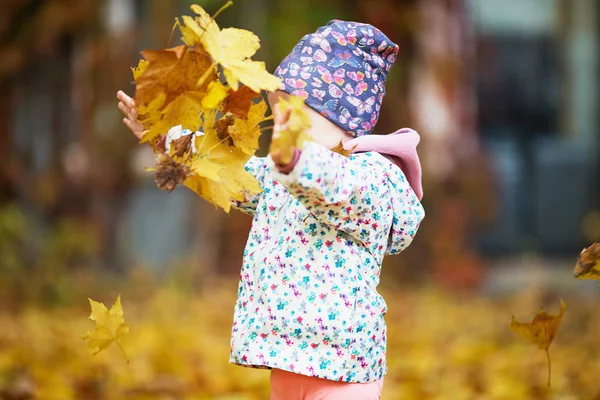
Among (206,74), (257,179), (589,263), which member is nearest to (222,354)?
(257,179)

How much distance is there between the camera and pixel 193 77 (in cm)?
195

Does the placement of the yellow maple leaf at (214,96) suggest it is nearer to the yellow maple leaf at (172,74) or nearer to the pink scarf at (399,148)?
the yellow maple leaf at (172,74)

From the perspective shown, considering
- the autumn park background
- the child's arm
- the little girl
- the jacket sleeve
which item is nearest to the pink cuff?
the child's arm

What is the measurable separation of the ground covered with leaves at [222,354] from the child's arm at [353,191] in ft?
2.81

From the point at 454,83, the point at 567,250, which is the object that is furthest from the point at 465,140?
the point at 567,250

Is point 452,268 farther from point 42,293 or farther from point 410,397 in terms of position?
point 410,397

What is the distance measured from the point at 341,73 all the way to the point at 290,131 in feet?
1.36

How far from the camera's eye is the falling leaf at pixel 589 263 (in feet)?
7.06

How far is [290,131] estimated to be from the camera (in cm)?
174

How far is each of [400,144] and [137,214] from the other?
468cm

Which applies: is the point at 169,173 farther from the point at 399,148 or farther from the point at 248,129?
the point at 399,148

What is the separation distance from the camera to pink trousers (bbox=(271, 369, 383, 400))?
203cm

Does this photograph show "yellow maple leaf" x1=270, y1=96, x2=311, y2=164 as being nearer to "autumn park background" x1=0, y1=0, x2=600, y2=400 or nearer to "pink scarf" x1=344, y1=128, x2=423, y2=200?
"pink scarf" x1=344, y1=128, x2=423, y2=200

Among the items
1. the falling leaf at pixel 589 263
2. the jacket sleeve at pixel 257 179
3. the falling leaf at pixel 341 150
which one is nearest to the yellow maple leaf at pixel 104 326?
the jacket sleeve at pixel 257 179
